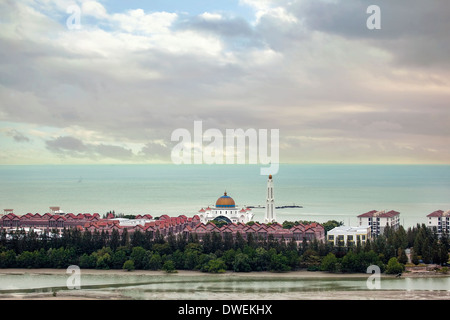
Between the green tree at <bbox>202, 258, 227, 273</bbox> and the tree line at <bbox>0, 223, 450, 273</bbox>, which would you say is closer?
the green tree at <bbox>202, 258, 227, 273</bbox>

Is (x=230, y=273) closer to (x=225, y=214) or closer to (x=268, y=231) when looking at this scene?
(x=268, y=231)

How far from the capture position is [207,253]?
16781mm

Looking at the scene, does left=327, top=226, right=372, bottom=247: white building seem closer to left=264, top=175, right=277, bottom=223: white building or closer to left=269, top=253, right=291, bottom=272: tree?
left=269, top=253, right=291, bottom=272: tree

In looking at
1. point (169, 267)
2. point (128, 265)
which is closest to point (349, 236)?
point (169, 267)

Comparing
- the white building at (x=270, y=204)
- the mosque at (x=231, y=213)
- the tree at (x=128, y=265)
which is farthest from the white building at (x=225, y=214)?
the tree at (x=128, y=265)

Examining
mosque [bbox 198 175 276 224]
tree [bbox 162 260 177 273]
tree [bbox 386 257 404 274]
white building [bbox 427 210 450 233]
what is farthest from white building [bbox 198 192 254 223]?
tree [bbox 386 257 404 274]

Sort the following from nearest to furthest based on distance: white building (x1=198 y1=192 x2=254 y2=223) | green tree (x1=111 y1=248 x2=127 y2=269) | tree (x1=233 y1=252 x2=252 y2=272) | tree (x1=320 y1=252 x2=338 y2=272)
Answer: tree (x1=320 y1=252 x2=338 y2=272) < tree (x1=233 y1=252 x2=252 y2=272) < green tree (x1=111 y1=248 x2=127 y2=269) < white building (x1=198 y1=192 x2=254 y2=223)

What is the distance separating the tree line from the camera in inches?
619

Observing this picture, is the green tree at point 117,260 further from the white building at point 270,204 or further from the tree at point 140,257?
the white building at point 270,204

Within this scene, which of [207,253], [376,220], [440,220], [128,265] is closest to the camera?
[128,265]

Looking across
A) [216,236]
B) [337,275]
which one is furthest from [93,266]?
[337,275]

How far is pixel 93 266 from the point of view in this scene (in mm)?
16156
